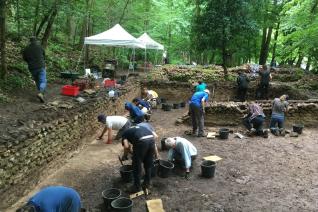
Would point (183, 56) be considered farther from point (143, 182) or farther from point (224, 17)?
point (143, 182)

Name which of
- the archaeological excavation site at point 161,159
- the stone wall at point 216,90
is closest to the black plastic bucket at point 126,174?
the archaeological excavation site at point 161,159

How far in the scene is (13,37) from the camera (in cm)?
1739

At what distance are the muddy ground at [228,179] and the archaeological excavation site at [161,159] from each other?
0.02 metres

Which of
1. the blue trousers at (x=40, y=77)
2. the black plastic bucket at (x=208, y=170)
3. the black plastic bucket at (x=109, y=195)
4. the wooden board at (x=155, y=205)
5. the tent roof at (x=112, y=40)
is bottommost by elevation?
the wooden board at (x=155, y=205)

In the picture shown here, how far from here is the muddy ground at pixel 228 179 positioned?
6.91 meters

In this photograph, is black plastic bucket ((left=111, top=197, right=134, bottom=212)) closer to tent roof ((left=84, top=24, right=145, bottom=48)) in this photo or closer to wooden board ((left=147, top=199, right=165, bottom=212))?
wooden board ((left=147, top=199, right=165, bottom=212))

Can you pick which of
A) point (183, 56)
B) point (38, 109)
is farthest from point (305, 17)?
point (183, 56)

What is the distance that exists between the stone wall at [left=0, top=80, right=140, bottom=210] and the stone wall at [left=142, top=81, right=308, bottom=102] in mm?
8657

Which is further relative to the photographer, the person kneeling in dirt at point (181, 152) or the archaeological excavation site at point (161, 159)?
the person kneeling in dirt at point (181, 152)

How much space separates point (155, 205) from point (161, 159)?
2.25 metres

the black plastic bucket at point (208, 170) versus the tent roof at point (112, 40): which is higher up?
the tent roof at point (112, 40)

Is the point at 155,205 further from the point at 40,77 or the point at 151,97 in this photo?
the point at 151,97

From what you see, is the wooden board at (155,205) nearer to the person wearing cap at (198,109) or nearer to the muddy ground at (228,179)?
the muddy ground at (228,179)

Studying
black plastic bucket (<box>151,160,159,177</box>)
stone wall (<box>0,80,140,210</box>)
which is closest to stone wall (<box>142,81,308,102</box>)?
stone wall (<box>0,80,140,210</box>)
